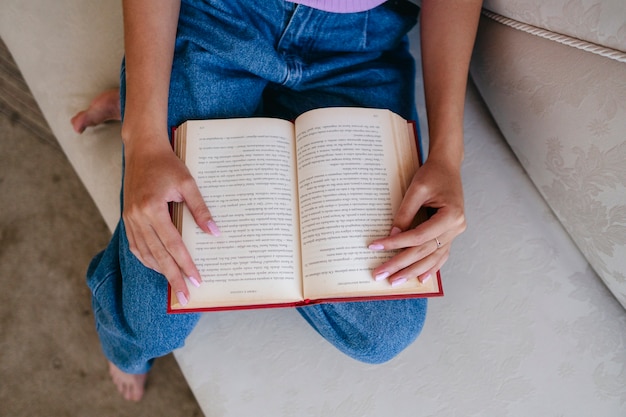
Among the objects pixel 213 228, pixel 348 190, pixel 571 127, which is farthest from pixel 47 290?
pixel 571 127

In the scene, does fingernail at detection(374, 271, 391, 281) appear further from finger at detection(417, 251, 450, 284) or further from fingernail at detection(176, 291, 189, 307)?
fingernail at detection(176, 291, 189, 307)

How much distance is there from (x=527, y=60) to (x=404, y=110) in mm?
206

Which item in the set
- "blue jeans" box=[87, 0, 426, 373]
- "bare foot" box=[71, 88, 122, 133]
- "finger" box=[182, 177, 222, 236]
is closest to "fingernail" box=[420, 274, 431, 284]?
"blue jeans" box=[87, 0, 426, 373]

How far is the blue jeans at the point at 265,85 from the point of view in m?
0.67

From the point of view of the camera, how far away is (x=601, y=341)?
28.3 inches

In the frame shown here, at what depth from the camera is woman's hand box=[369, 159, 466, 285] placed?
1.82 ft

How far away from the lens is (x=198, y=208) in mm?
566

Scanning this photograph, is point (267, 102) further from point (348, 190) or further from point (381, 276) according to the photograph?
point (381, 276)

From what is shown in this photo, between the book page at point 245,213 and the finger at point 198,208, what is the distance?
0.05 ft

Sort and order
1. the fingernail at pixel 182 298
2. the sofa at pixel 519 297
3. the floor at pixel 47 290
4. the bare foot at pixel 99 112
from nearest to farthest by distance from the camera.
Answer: the fingernail at pixel 182 298 → the sofa at pixel 519 297 → the bare foot at pixel 99 112 → the floor at pixel 47 290

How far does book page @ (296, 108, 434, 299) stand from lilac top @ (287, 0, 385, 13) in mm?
154

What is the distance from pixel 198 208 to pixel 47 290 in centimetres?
71

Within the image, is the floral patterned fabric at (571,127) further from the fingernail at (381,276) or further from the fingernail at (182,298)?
the fingernail at (182,298)

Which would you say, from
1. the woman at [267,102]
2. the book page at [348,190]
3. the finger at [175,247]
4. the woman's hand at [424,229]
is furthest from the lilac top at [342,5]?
the finger at [175,247]
